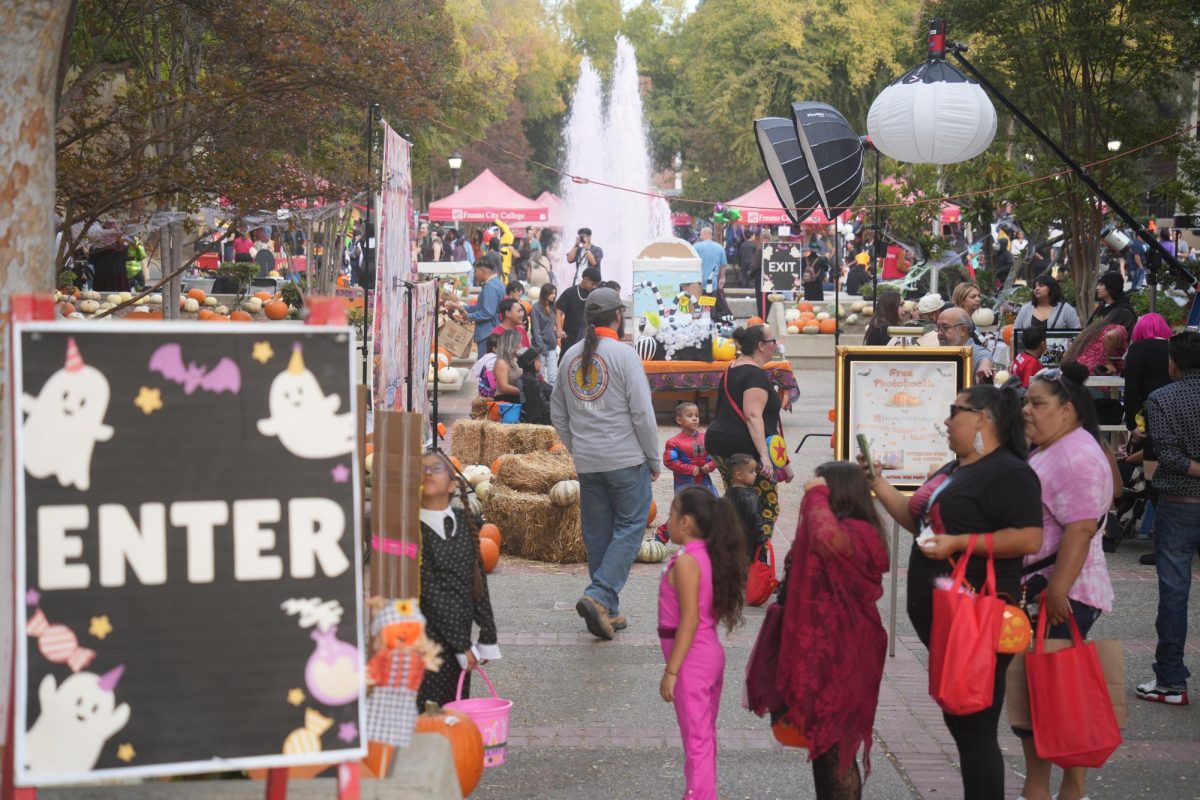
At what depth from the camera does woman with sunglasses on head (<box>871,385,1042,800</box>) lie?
15.3ft

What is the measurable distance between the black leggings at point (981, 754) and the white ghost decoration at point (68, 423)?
9.90ft

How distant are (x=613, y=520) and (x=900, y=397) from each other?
176 cm

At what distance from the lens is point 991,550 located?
466 centimetres

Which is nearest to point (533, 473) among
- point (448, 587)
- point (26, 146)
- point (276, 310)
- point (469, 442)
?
point (469, 442)

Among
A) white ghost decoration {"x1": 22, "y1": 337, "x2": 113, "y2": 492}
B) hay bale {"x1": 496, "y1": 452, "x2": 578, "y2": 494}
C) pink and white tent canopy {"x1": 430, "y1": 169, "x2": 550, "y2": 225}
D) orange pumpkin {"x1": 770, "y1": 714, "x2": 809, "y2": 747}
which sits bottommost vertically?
orange pumpkin {"x1": 770, "y1": 714, "x2": 809, "y2": 747}

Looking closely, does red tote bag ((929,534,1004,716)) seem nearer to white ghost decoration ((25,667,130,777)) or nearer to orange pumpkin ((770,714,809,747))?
orange pumpkin ((770,714,809,747))

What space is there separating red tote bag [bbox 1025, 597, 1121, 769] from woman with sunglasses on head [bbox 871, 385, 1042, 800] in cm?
16

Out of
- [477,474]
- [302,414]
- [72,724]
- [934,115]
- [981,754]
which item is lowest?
[981,754]

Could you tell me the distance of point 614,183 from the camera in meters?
43.5

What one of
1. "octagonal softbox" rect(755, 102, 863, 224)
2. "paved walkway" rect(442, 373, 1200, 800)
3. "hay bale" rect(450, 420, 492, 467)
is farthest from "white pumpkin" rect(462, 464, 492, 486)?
"octagonal softbox" rect(755, 102, 863, 224)

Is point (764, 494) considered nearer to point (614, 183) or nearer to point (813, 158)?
point (813, 158)

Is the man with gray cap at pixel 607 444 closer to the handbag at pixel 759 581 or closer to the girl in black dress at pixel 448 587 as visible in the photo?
the handbag at pixel 759 581

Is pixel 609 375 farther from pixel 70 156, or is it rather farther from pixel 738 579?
pixel 70 156

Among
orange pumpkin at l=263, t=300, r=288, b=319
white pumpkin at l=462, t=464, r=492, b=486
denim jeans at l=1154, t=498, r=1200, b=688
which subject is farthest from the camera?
orange pumpkin at l=263, t=300, r=288, b=319
